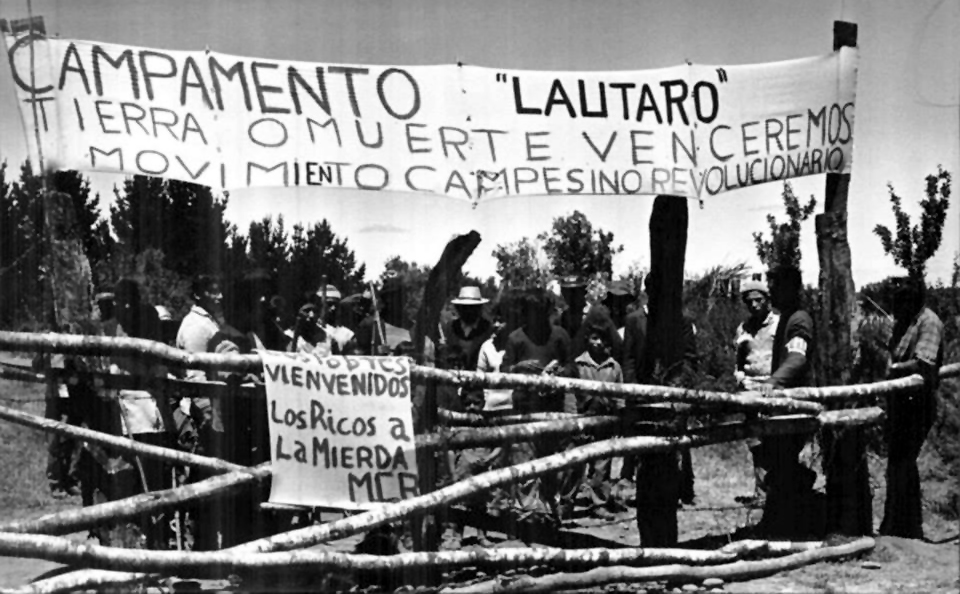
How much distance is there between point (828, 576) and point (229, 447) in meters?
4.01

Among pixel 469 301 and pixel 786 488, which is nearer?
pixel 786 488

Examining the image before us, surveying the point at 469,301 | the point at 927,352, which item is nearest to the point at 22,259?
the point at 469,301

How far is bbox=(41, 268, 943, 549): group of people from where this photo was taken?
713 centimetres

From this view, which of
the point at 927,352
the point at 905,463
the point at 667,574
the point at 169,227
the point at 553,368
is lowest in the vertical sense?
the point at 667,574

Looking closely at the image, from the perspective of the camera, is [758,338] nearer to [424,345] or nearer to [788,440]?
[788,440]

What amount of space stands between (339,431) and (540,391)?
124 cm

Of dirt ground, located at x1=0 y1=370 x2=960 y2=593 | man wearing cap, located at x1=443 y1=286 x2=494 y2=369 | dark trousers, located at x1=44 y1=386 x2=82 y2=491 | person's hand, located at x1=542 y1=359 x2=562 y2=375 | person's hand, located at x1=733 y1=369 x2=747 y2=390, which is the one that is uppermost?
man wearing cap, located at x1=443 y1=286 x2=494 y2=369

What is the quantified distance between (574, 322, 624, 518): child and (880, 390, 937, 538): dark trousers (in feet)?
6.92

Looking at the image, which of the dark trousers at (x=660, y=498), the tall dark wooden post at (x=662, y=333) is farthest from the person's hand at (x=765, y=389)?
the dark trousers at (x=660, y=498)

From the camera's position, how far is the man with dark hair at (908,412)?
26.2ft

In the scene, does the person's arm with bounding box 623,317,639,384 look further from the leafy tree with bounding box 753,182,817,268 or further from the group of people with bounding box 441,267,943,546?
the leafy tree with bounding box 753,182,817,268

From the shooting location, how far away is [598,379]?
9297 millimetres

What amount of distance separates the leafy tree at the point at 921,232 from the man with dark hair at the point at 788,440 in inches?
205

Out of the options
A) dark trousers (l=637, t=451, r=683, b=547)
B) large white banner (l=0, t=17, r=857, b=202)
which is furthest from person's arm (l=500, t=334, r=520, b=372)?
large white banner (l=0, t=17, r=857, b=202)
